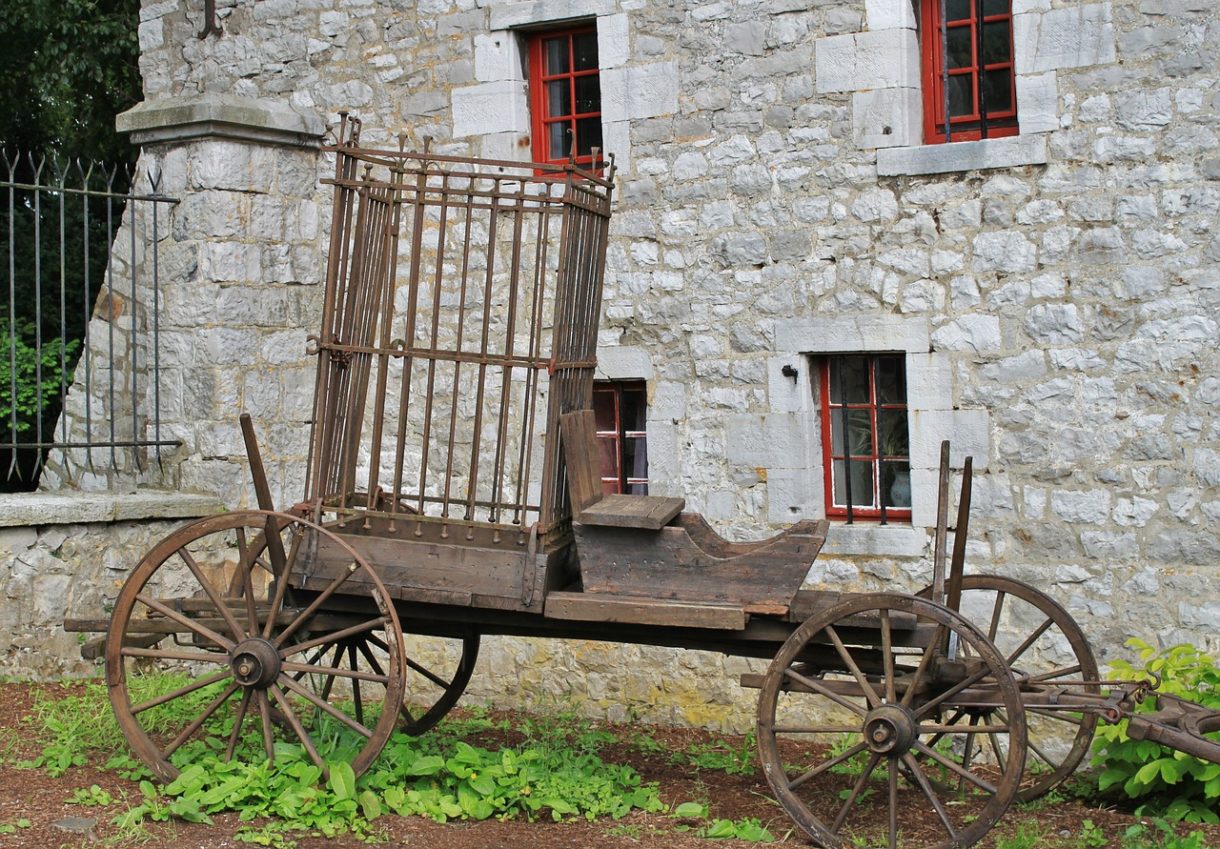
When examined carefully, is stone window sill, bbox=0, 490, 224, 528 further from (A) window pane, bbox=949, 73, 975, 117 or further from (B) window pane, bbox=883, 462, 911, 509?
(A) window pane, bbox=949, 73, 975, 117

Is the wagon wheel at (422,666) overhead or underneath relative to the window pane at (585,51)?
underneath

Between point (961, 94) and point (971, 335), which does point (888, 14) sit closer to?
point (961, 94)

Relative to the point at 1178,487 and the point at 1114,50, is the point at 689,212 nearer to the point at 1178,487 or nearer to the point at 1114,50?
the point at 1114,50

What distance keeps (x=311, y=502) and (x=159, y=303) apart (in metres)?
3.24

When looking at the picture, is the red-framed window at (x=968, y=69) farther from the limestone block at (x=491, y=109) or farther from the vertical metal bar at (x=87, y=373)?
the vertical metal bar at (x=87, y=373)

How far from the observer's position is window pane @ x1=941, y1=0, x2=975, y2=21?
682 cm

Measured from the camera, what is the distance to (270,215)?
26.1 ft

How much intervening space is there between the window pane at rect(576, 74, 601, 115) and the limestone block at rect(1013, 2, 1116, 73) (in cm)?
229

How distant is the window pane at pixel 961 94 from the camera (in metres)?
6.83

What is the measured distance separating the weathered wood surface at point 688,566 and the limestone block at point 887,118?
2.59m

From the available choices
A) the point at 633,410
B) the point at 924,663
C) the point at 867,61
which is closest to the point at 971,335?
the point at 867,61

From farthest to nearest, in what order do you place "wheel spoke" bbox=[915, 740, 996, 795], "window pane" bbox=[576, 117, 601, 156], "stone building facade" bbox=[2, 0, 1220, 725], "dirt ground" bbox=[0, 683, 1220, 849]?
"window pane" bbox=[576, 117, 601, 156] → "stone building facade" bbox=[2, 0, 1220, 725] → "dirt ground" bbox=[0, 683, 1220, 849] → "wheel spoke" bbox=[915, 740, 996, 795]

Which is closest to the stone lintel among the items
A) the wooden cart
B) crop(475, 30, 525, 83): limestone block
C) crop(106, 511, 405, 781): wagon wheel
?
crop(475, 30, 525, 83): limestone block

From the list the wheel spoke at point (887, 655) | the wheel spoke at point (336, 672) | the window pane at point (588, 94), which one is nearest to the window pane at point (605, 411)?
the window pane at point (588, 94)
